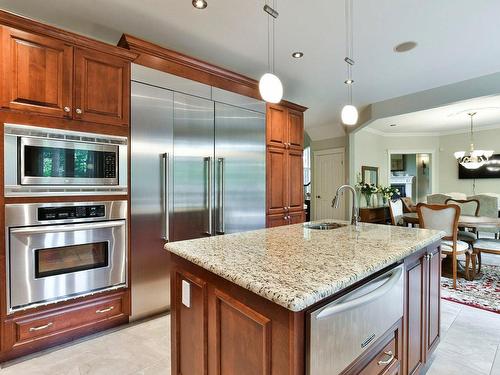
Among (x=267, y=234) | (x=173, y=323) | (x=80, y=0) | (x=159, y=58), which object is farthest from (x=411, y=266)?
(x=80, y=0)

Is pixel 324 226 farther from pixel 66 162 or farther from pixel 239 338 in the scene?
pixel 66 162

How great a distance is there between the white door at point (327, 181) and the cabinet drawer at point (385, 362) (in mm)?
4885

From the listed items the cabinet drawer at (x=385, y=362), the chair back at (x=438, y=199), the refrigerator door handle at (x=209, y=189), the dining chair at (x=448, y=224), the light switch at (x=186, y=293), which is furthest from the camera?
the chair back at (x=438, y=199)

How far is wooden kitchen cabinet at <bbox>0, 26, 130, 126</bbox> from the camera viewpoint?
177 centimetres

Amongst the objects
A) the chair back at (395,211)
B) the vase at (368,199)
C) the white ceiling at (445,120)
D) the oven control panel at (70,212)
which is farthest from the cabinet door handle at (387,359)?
the vase at (368,199)

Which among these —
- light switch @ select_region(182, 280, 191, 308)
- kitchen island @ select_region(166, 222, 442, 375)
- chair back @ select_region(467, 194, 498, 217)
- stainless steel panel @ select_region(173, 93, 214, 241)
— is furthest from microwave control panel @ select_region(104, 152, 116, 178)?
chair back @ select_region(467, 194, 498, 217)

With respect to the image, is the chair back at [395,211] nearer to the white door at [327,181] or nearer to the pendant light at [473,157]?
the white door at [327,181]

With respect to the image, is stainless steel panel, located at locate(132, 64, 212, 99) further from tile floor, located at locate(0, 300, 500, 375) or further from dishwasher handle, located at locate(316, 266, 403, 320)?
dishwasher handle, located at locate(316, 266, 403, 320)

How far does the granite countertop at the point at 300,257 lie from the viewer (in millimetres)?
845

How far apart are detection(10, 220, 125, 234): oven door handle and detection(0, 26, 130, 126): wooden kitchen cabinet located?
0.81 meters

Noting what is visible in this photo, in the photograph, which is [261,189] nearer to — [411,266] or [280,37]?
[280,37]

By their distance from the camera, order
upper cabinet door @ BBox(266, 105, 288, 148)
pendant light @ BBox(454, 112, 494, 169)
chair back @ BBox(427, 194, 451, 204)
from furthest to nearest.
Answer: pendant light @ BBox(454, 112, 494, 169) → chair back @ BBox(427, 194, 451, 204) → upper cabinet door @ BBox(266, 105, 288, 148)

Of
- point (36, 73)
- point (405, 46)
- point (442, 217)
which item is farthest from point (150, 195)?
point (442, 217)

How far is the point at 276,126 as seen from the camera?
3.53m
